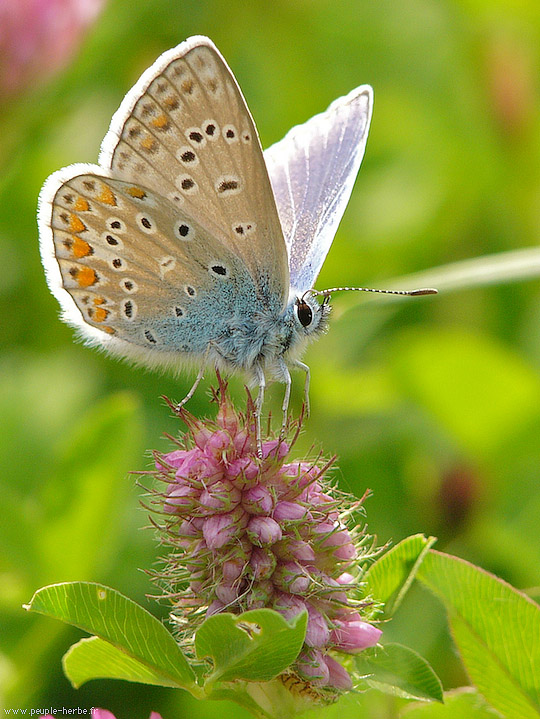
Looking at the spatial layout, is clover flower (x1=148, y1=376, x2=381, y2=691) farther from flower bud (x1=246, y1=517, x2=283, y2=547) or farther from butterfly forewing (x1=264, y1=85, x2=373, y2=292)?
butterfly forewing (x1=264, y1=85, x2=373, y2=292)

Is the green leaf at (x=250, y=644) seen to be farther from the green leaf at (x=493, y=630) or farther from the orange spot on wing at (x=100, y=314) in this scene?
the orange spot on wing at (x=100, y=314)

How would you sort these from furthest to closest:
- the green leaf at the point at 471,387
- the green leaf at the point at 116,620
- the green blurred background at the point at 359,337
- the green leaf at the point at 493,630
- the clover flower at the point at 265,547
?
the green leaf at the point at 471,387 < the green blurred background at the point at 359,337 < the green leaf at the point at 493,630 < the clover flower at the point at 265,547 < the green leaf at the point at 116,620

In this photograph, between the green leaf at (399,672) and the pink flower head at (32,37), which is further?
the pink flower head at (32,37)

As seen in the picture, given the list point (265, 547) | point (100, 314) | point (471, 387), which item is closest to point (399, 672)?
point (265, 547)

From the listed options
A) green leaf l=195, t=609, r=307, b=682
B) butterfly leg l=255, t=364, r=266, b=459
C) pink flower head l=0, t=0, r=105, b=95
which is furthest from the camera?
pink flower head l=0, t=0, r=105, b=95

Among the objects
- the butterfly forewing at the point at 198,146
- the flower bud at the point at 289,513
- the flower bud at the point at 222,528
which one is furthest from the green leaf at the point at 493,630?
the butterfly forewing at the point at 198,146

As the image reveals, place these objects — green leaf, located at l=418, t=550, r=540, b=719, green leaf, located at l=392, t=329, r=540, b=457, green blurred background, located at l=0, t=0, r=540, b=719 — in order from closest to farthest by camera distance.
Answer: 1. green leaf, located at l=418, t=550, r=540, b=719
2. green blurred background, located at l=0, t=0, r=540, b=719
3. green leaf, located at l=392, t=329, r=540, b=457

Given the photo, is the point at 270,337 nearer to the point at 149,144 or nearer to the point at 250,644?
the point at 149,144

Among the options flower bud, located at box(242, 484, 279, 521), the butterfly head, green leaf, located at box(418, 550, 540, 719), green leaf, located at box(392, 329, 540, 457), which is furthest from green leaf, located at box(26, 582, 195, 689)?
green leaf, located at box(392, 329, 540, 457)
